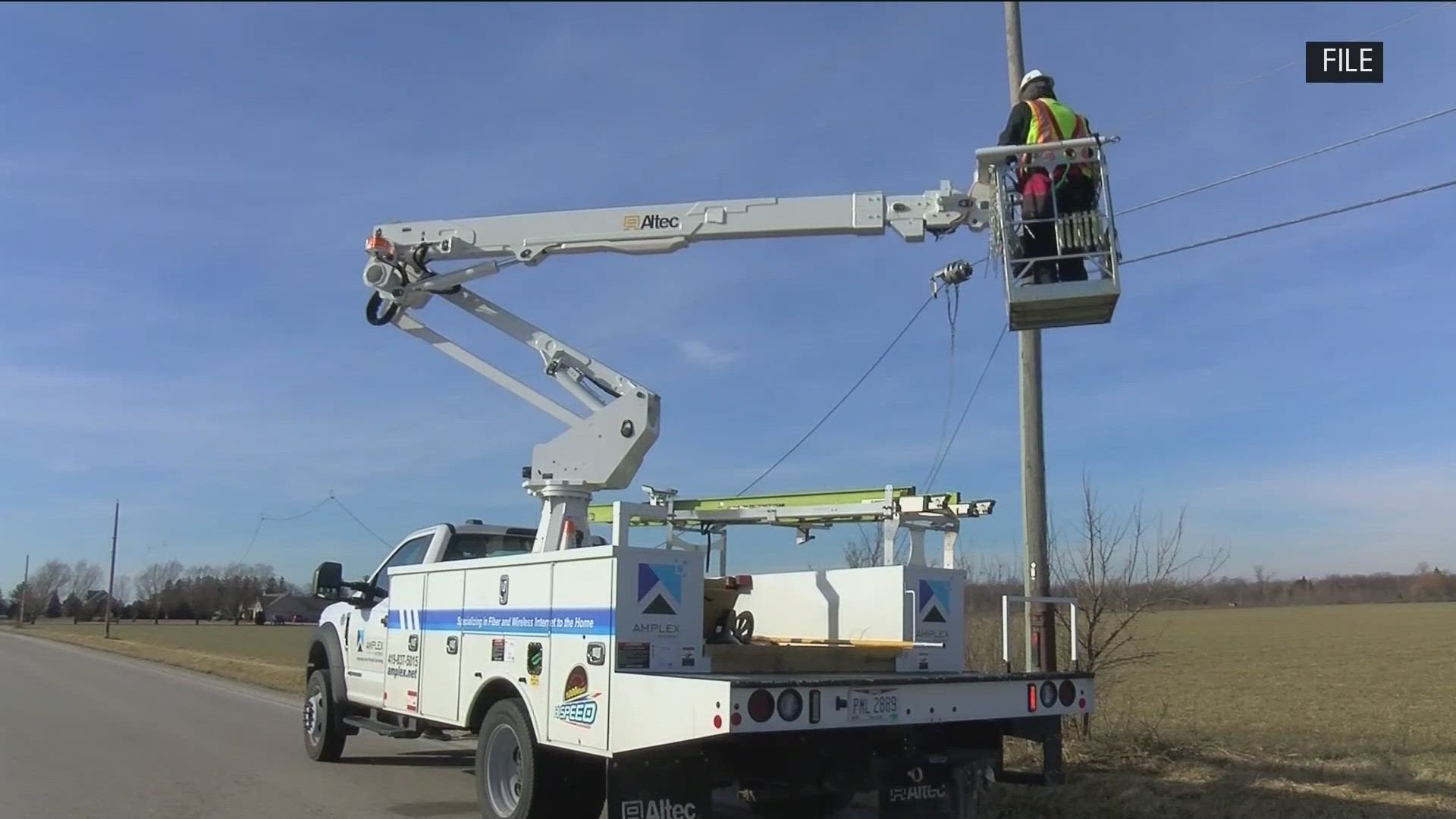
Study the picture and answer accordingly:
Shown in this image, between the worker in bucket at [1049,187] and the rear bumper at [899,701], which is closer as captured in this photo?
the rear bumper at [899,701]

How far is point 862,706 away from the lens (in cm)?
622

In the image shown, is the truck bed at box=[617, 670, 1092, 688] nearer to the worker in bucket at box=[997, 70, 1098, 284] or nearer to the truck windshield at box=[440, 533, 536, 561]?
the worker in bucket at box=[997, 70, 1098, 284]

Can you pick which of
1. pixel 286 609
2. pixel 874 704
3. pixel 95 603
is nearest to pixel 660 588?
pixel 874 704

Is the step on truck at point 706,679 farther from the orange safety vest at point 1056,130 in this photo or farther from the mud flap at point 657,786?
the orange safety vest at point 1056,130

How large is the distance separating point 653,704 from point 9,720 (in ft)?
43.4

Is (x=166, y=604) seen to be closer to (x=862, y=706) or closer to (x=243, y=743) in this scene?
(x=243, y=743)

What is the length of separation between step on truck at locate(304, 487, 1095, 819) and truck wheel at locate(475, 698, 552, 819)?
15mm

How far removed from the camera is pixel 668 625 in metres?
6.79

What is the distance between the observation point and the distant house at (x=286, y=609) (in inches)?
4350

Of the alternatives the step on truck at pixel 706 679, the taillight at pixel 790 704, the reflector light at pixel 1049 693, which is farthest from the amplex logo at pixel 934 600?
the taillight at pixel 790 704

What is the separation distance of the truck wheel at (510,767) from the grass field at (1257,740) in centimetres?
364

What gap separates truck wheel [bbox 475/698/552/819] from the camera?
7098 mm

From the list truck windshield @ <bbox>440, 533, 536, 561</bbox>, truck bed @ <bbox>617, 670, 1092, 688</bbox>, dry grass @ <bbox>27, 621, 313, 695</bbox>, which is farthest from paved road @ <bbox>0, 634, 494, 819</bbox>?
dry grass @ <bbox>27, 621, 313, 695</bbox>

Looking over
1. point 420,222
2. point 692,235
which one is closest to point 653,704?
point 692,235
